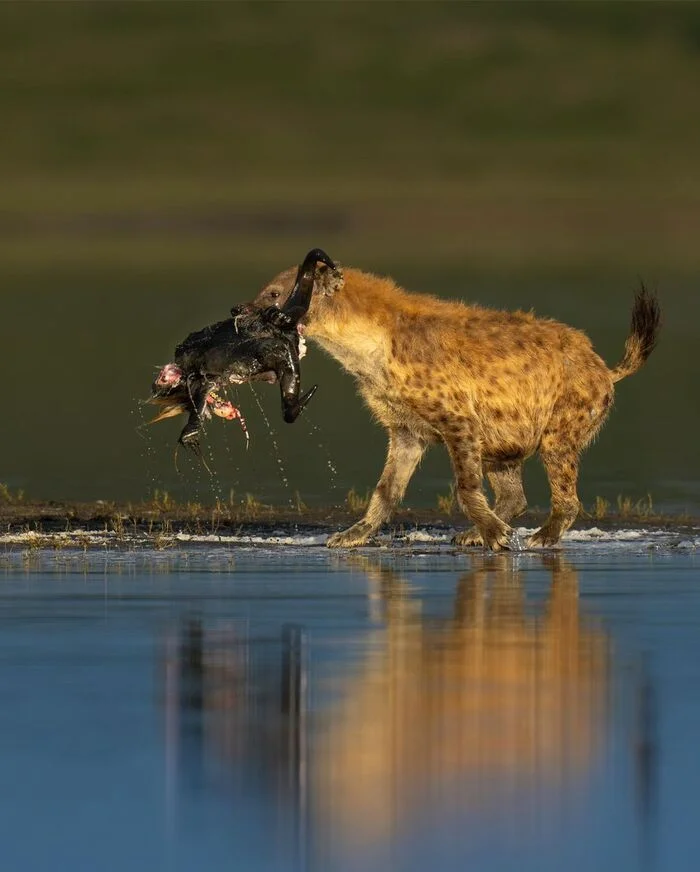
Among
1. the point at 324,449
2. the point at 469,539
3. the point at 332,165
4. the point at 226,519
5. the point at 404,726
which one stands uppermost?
the point at 332,165

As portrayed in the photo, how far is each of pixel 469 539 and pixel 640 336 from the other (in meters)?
1.85

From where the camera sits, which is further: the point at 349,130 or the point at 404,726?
the point at 349,130

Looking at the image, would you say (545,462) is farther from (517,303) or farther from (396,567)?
(517,303)

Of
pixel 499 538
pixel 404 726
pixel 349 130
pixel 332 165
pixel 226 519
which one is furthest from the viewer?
pixel 349 130

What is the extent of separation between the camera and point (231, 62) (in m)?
104

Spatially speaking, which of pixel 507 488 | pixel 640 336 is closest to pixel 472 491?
pixel 507 488

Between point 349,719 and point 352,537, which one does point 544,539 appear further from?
point 349,719

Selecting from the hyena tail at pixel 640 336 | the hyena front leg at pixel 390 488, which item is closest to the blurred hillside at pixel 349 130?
the hyena tail at pixel 640 336

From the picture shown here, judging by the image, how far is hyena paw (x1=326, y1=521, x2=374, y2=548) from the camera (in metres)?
14.7

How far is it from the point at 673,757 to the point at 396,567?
17.0 feet

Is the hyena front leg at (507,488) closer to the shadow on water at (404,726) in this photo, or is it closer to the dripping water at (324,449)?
the dripping water at (324,449)

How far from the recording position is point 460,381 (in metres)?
15.0

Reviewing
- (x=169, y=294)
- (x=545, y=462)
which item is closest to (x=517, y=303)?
(x=169, y=294)

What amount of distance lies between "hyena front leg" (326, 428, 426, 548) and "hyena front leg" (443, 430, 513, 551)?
40 centimetres
